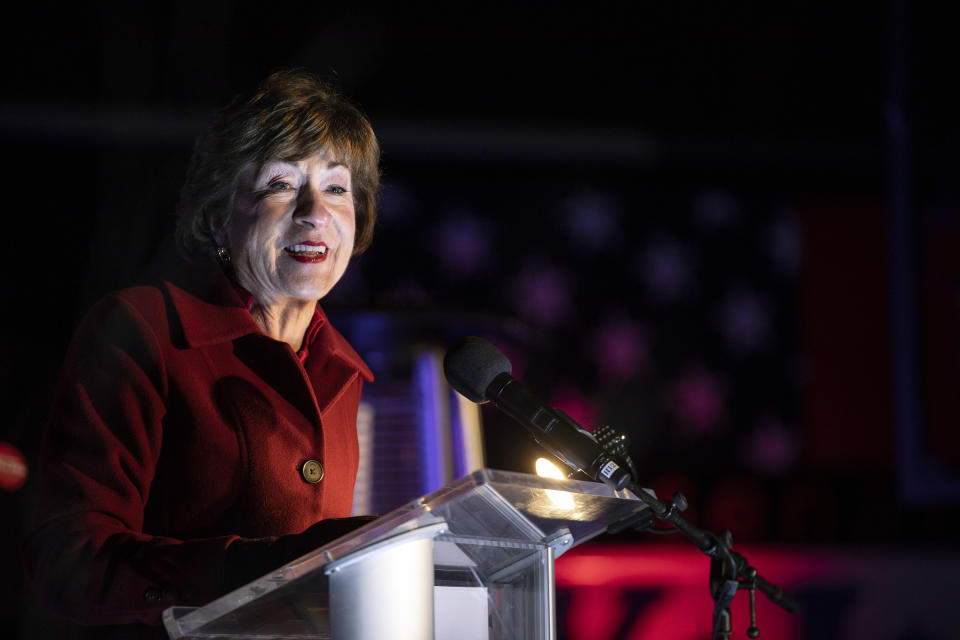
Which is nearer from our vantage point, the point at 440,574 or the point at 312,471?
the point at 440,574

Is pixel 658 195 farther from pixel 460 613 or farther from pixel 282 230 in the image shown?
pixel 460 613

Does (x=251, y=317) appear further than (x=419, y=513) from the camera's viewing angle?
Yes

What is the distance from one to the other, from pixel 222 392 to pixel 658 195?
3.44m

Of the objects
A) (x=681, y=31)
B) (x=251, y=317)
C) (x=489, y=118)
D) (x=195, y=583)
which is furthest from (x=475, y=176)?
(x=195, y=583)

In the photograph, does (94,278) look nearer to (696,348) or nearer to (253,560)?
(253,560)

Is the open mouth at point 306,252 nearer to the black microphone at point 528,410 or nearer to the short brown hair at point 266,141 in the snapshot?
the short brown hair at point 266,141

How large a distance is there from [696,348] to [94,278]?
8.59ft

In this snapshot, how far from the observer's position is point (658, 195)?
14.8 feet

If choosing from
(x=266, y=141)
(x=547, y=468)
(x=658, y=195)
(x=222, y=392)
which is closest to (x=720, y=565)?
(x=547, y=468)

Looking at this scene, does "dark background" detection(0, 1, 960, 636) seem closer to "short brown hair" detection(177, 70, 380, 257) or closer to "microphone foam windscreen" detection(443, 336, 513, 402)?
"short brown hair" detection(177, 70, 380, 257)

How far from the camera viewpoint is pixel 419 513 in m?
0.89

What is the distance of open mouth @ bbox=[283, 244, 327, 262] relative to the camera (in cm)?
146

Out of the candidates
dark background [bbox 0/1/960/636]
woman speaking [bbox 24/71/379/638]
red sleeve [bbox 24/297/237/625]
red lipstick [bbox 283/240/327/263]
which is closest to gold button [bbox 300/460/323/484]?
woman speaking [bbox 24/71/379/638]

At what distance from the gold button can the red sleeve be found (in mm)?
201
